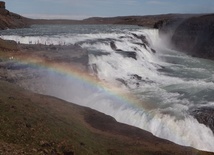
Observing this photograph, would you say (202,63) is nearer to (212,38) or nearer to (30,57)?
(212,38)

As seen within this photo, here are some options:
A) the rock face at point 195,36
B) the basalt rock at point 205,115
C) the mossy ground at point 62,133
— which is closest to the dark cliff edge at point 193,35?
the rock face at point 195,36

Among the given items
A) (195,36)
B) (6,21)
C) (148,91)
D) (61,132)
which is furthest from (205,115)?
(6,21)

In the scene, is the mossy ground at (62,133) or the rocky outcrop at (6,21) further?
the rocky outcrop at (6,21)

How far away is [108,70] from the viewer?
1022 inches

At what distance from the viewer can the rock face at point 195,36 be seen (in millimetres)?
44062

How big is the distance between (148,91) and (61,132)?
11613 mm

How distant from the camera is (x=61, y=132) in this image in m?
11.3

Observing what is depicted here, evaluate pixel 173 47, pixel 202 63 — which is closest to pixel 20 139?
pixel 202 63

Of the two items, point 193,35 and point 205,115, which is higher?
point 193,35

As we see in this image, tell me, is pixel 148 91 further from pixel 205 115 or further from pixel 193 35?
pixel 193 35

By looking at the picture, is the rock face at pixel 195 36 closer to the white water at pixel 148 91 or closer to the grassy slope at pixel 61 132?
the white water at pixel 148 91

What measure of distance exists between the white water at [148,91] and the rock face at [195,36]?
379 inches

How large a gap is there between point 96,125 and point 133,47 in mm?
23728

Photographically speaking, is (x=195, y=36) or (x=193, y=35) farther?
(x=193, y=35)
